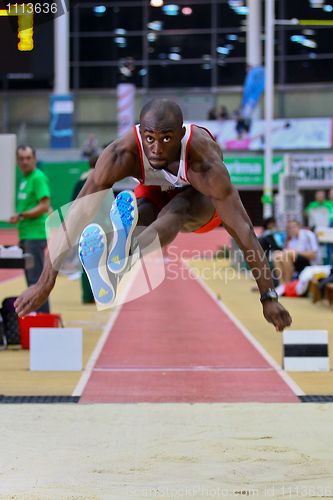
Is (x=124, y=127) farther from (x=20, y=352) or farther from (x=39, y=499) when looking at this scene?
(x=39, y=499)

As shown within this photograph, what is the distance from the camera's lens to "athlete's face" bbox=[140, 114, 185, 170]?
441 centimetres

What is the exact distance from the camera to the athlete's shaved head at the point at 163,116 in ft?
14.4

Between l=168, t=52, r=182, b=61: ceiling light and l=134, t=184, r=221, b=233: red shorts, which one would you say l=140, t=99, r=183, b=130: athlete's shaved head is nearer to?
l=134, t=184, r=221, b=233: red shorts

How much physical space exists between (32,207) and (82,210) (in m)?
3.89

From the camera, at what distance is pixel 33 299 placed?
15.4 feet

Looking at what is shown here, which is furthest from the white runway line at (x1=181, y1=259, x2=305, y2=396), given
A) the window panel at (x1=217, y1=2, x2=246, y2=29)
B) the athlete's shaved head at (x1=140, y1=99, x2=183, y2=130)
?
the window panel at (x1=217, y1=2, x2=246, y2=29)

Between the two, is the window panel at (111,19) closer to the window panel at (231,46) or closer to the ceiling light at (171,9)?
the ceiling light at (171,9)

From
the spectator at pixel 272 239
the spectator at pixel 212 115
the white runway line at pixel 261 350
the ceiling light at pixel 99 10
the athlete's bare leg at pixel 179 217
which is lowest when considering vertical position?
the white runway line at pixel 261 350

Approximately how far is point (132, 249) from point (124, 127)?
82.1 ft

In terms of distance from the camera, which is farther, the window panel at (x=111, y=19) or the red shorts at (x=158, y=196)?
the window panel at (x=111, y=19)

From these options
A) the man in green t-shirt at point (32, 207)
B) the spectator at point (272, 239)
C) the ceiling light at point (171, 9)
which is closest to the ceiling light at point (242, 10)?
the ceiling light at point (171, 9)

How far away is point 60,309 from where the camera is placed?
38.4ft

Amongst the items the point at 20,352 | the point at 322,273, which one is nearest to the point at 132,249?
the point at 20,352

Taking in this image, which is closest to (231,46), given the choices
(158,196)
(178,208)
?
(158,196)
